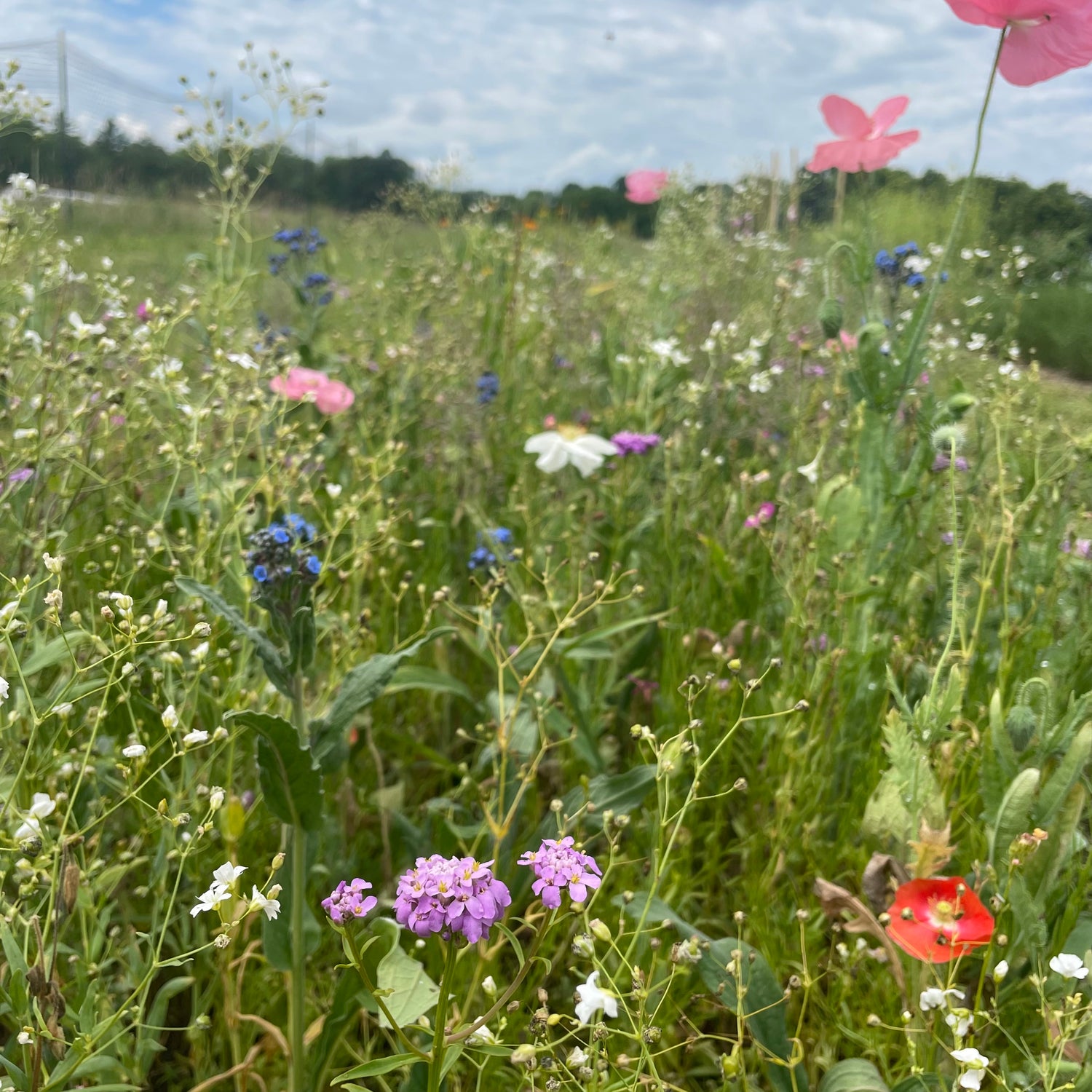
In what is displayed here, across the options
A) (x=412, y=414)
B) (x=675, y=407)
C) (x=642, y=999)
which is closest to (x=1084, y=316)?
(x=675, y=407)

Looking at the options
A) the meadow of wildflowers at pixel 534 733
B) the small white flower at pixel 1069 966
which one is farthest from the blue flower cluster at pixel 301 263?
the small white flower at pixel 1069 966

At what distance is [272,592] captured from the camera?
1.05 m

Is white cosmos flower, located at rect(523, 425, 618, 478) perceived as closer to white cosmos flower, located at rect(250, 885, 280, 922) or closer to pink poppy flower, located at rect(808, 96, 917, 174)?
pink poppy flower, located at rect(808, 96, 917, 174)

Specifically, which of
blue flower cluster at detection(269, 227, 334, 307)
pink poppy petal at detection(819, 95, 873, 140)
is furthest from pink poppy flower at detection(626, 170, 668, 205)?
pink poppy petal at detection(819, 95, 873, 140)

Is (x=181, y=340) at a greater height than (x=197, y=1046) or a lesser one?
greater

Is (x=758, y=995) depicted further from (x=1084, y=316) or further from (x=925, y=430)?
(x=1084, y=316)

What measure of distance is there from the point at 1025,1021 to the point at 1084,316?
10.00 m

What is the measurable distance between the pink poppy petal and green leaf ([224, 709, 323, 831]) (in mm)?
1546

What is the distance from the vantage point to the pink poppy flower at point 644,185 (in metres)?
4.46

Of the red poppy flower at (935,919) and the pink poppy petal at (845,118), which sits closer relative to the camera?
the red poppy flower at (935,919)

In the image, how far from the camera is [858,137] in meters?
1.78

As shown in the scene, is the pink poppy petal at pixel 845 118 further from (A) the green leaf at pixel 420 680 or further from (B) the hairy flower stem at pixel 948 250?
(A) the green leaf at pixel 420 680

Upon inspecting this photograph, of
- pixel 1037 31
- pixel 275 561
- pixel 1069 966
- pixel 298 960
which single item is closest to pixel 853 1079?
pixel 1069 966

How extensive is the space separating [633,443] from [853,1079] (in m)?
1.34
